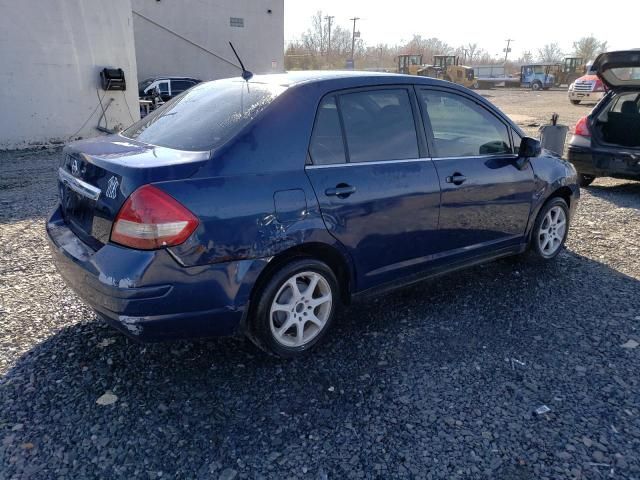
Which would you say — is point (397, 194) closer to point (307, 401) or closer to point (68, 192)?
point (307, 401)

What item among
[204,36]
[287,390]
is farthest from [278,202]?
[204,36]

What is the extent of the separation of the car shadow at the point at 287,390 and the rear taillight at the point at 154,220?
2.97 feet

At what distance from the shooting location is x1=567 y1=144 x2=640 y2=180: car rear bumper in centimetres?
718

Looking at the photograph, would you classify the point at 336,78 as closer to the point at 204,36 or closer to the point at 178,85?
the point at 178,85

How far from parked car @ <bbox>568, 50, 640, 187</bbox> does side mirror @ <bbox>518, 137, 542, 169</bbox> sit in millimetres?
3940

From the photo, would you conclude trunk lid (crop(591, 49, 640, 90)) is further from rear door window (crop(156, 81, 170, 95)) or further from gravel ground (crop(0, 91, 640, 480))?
rear door window (crop(156, 81, 170, 95))

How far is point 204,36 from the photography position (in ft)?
87.1

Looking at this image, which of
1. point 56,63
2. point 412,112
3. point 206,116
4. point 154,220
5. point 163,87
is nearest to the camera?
point 154,220

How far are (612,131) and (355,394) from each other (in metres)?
7.13

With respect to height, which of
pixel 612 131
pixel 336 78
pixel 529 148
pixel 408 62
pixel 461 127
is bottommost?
pixel 612 131

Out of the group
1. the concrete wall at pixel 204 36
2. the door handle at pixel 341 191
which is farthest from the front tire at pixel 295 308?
the concrete wall at pixel 204 36

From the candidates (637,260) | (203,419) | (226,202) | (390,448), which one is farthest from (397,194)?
(637,260)

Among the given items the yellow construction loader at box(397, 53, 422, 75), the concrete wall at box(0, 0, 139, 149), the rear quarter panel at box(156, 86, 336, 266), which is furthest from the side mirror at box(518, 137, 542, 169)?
the yellow construction loader at box(397, 53, 422, 75)

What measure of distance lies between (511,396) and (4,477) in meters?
2.54
